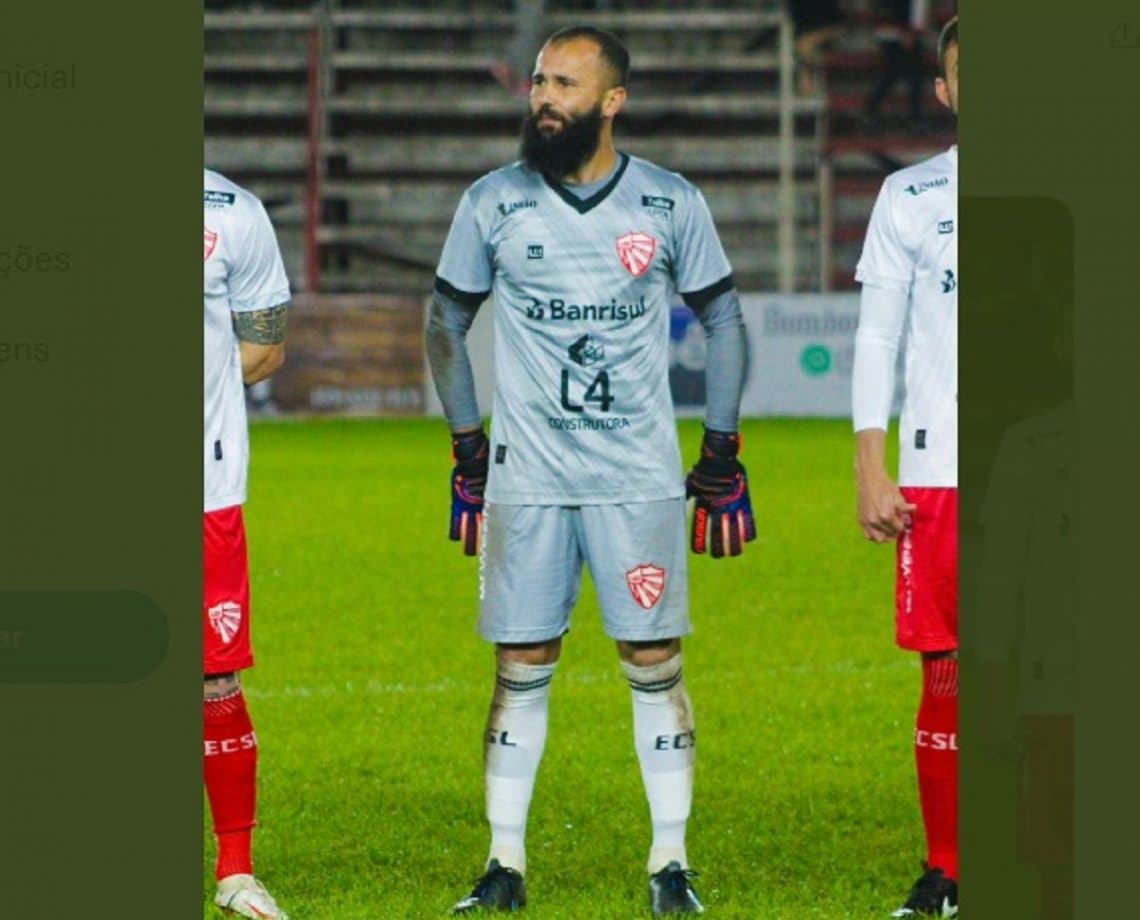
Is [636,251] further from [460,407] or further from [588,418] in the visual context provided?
[460,407]

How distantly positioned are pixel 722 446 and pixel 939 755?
0.90m

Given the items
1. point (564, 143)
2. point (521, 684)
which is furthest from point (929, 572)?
point (564, 143)

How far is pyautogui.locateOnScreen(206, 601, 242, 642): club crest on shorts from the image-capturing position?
5.16 m

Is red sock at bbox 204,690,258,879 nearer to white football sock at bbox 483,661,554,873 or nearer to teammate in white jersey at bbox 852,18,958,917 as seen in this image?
white football sock at bbox 483,661,554,873

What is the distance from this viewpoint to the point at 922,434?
5.33 meters

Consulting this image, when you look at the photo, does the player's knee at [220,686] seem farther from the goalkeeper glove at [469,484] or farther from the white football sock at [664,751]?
the white football sock at [664,751]

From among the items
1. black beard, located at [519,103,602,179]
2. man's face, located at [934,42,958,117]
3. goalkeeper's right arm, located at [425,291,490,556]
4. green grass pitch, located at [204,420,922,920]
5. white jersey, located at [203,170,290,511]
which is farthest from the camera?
green grass pitch, located at [204,420,922,920]

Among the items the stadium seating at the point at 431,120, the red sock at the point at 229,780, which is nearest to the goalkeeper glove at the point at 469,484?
the red sock at the point at 229,780

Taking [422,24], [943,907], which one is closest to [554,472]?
[943,907]

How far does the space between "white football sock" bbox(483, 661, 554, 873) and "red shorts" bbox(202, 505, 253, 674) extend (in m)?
0.65

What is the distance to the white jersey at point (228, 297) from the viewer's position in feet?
16.9

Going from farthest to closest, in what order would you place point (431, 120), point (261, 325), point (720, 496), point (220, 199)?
1. point (431, 120)
2. point (720, 496)
3. point (261, 325)
4. point (220, 199)

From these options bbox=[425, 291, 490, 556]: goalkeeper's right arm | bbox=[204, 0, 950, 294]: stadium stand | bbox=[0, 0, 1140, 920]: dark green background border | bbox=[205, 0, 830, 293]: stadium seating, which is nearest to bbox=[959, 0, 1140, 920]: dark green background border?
bbox=[0, 0, 1140, 920]: dark green background border

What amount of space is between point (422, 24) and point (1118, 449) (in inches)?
1290
